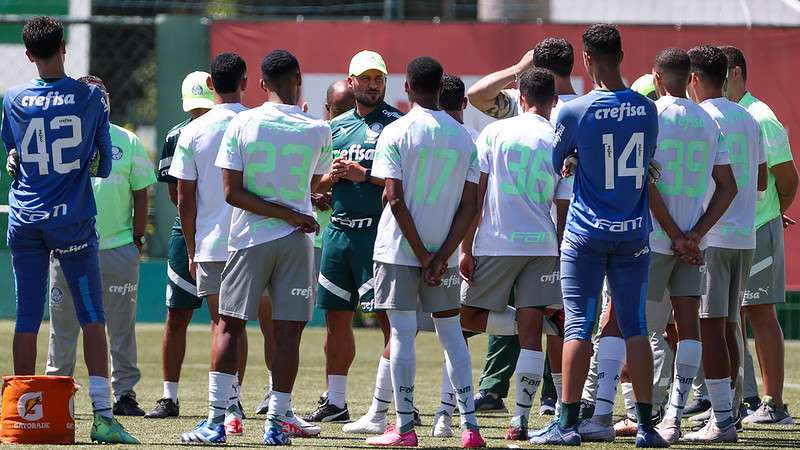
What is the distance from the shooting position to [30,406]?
7.46 m

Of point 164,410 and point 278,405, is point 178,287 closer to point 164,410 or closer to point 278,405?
point 164,410

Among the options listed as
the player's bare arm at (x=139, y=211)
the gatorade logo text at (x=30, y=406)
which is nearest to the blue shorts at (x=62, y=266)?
the gatorade logo text at (x=30, y=406)

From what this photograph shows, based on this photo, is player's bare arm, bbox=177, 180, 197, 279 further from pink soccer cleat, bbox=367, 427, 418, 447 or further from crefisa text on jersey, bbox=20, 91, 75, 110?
pink soccer cleat, bbox=367, 427, 418, 447

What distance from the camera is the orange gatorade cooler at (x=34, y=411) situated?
24.5ft

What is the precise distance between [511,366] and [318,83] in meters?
6.22

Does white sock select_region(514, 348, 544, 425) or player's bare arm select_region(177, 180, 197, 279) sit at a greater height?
player's bare arm select_region(177, 180, 197, 279)

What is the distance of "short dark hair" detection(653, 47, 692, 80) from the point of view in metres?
8.00

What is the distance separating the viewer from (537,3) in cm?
1791

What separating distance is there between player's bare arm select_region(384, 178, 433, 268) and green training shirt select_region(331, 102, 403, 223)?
4.37ft

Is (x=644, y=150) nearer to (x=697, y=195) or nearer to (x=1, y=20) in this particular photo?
(x=697, y=195)

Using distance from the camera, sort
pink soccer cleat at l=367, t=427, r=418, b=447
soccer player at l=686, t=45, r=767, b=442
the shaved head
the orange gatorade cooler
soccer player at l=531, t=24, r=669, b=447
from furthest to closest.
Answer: the shaved head, soccer player at l=686, t=45, r=767, b=442, pink soccer cleat at l=367, t=427, r=418, b=447, soccer player at l=531, t=24, r=669, b=447, the orange gatorade cooler

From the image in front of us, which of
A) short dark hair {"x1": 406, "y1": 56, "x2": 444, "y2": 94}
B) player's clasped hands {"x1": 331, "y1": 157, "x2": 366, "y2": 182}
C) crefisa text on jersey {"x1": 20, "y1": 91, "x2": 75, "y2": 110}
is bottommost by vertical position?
player's clasped hands {"x1": 331, "y1": 157, "x2": 366, "y2": 182}

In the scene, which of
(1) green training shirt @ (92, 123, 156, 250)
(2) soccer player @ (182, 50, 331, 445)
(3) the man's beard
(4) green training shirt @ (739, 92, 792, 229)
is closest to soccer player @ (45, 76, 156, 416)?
(1) green training shirt @ (92, 123, 156, 250)

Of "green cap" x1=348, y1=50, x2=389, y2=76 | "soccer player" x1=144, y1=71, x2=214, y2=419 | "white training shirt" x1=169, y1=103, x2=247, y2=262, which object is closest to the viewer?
"white training shirt" x1=169, y1=103, x2=247, y2=262
